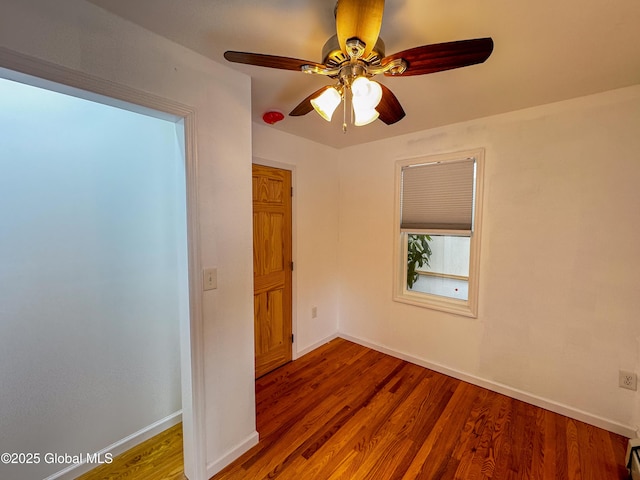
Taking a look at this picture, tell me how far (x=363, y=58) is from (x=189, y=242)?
118cm

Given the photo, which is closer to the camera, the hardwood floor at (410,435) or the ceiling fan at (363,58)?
the ceiling fan at (363,58)

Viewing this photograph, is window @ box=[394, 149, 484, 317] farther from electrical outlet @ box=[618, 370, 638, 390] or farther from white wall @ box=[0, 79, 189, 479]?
white wall @ box=[0, 79, 189, 479]

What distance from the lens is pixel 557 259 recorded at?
1.96 m

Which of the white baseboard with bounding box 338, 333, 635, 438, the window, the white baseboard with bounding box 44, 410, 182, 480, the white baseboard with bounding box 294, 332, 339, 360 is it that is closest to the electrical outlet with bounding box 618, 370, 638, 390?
the white baseboard with bounding box 338, 333, 635, 438

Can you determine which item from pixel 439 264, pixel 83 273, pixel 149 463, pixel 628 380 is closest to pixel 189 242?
pixel 83 273

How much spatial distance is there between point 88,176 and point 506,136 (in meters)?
2.95

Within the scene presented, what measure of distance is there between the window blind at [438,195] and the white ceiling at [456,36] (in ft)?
2.31

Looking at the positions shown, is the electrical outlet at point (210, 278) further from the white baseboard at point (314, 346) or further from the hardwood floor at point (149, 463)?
the white baseboard at point (314, 346)

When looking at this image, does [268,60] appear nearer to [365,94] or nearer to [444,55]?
[365,94]

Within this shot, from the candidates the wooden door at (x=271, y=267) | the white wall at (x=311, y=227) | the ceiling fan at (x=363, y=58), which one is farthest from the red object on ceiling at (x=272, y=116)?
the ceiling fan at (x=363, y=58)

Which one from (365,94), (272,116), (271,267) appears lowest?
(271,267)

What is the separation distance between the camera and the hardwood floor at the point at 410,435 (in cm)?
155

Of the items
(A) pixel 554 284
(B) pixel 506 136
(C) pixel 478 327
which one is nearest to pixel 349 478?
(C) pixel 478 327

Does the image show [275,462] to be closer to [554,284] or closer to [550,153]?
[554,284]
